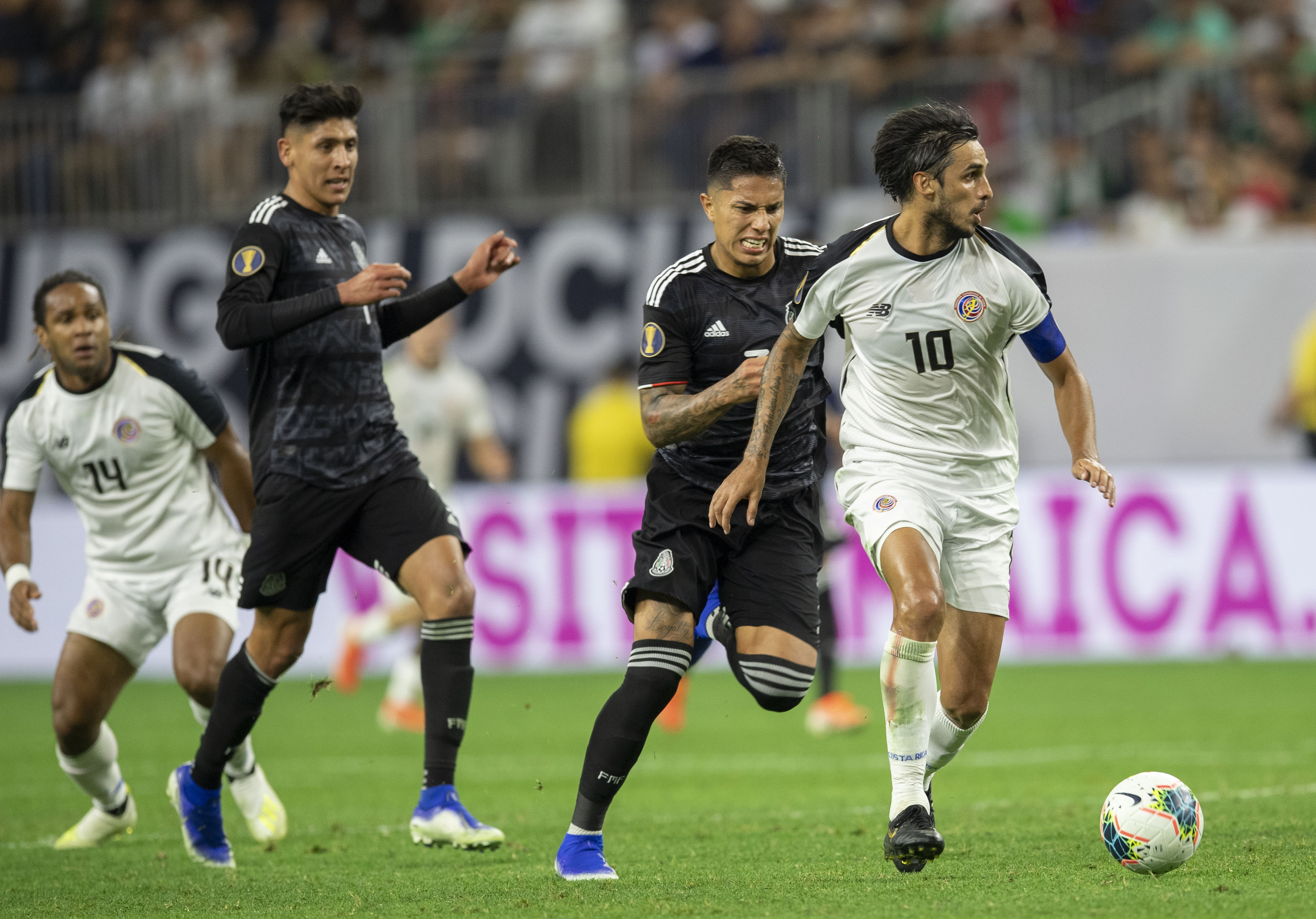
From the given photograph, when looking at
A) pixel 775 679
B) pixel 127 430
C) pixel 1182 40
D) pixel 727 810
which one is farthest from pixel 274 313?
pixel 1182 40

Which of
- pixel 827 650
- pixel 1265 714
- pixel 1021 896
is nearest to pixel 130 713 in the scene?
pixel 827 650

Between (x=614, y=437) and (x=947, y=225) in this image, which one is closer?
(x=947, y=225)

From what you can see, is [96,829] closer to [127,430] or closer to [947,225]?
[127,430]

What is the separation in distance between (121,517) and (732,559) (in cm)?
274

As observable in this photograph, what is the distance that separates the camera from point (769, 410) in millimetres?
5707

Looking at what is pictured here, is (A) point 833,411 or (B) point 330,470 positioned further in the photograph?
(A) point 833,411

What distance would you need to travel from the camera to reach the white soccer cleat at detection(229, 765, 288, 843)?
23.3 feet

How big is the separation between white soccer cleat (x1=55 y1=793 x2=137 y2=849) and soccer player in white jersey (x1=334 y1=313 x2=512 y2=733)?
155 inches

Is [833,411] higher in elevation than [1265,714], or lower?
higher

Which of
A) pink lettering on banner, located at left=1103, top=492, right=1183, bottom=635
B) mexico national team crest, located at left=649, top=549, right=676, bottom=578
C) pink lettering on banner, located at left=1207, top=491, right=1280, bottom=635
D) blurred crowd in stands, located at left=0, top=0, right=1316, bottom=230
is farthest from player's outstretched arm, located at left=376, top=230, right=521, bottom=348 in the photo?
blurred crowd in stands, located at left=0, top=0, right=1316, bottom=230

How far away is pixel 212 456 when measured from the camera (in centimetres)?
717

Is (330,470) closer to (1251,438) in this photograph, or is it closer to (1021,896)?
(1021,896)

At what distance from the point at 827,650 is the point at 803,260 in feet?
13.8

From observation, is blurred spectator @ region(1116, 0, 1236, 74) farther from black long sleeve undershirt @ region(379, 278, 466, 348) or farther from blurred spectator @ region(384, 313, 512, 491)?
black long sleeve undershirt @ region(379, 278, 466, 348)
